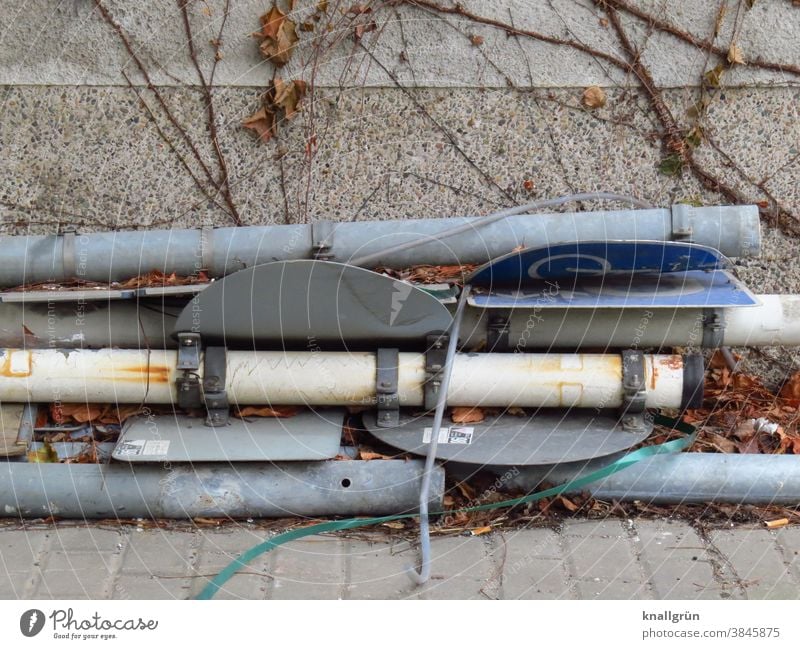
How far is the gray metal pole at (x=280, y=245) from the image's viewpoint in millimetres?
3721

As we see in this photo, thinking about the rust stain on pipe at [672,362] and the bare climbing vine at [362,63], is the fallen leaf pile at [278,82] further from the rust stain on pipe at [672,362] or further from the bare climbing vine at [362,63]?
the rust stain on pipe at [672,362]

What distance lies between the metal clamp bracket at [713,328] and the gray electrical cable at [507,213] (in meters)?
0.66

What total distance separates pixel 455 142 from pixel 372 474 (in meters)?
1.46

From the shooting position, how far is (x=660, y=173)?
13.4 feet

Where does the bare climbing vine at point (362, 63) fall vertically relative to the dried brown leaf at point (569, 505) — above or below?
above

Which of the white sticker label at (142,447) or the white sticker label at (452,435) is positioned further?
the white sticker label at (452,435)

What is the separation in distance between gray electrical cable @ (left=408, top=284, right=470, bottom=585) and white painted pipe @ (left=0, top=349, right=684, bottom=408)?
0.07 m

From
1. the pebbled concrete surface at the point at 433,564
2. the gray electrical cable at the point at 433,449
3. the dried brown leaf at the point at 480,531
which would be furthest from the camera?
the dried brown leaf at the point at 480,531

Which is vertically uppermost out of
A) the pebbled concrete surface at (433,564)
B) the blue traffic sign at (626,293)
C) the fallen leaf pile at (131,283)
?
the fallen leaf pile at (131,283)

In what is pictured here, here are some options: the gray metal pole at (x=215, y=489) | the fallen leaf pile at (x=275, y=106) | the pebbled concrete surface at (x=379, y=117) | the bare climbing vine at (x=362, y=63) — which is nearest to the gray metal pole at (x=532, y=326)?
the gray metal pole at (x=215, y=489)

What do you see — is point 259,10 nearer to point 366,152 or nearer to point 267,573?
point 366,152

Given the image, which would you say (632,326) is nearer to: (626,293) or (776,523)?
(626,293)

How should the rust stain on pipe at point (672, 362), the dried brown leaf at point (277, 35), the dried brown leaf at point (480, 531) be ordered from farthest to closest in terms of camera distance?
1. the dried brown leaf at point (277, 35)
2. the rust stain on pipe at point (672, 362)
3. the dried brown leaf at point (480, 531)
